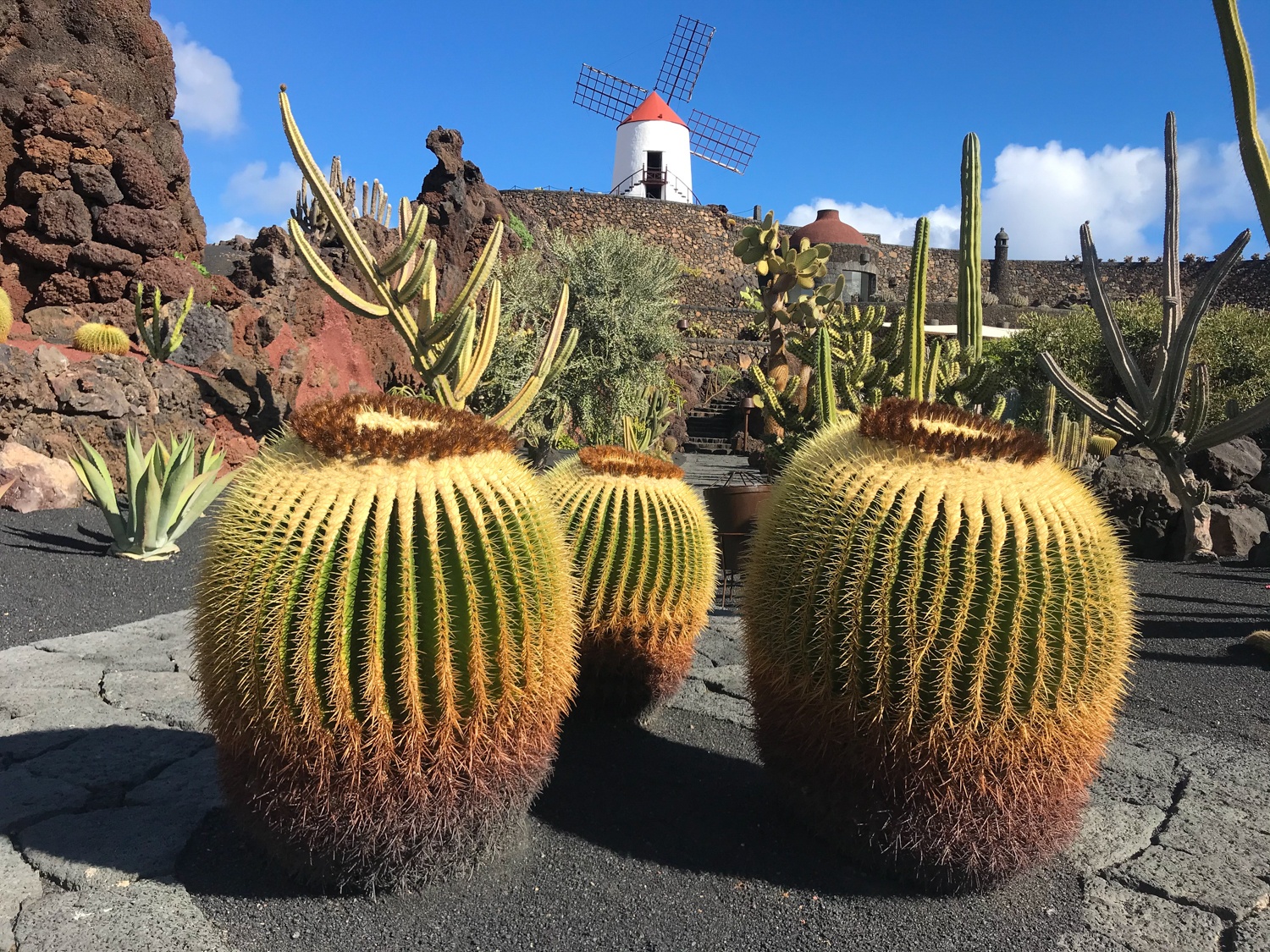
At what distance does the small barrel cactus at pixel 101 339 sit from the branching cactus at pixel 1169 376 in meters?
10.7

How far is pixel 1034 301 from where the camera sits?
40438 mm

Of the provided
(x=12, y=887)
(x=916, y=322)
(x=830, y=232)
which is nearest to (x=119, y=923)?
(x=12, y=887)

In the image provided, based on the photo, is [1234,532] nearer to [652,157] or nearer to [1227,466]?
[1227,466]

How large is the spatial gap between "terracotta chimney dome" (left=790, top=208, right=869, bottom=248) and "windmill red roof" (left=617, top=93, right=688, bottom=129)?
35.4ft

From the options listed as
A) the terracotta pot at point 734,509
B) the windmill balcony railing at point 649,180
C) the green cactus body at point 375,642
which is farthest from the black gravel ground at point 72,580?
the windmill balcony railing at point 649,180

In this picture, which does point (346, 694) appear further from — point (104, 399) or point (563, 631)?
point (104, 399)

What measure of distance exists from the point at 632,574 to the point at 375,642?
1.39 meters

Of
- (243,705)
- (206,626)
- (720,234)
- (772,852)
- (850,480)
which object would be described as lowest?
(772,852)

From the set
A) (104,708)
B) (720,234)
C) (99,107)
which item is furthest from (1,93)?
(720,234)

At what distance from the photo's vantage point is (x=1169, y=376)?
6707mm

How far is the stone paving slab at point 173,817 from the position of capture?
7.35 feet

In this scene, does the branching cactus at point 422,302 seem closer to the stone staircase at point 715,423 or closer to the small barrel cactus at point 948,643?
the small barrel cactus at point 948,643

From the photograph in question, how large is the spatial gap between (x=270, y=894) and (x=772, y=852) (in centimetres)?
144

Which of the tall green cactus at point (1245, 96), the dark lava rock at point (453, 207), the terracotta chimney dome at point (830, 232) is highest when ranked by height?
the terracotta chimney dome at point (830, 232)
